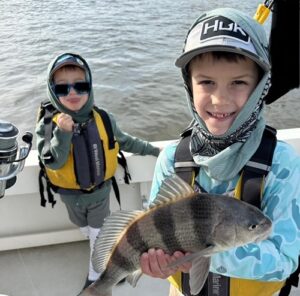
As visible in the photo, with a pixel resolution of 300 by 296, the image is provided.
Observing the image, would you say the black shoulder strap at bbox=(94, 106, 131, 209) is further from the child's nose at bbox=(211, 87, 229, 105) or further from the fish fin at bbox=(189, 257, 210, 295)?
the fish fin at bbox=(189, 257, 210, 295)

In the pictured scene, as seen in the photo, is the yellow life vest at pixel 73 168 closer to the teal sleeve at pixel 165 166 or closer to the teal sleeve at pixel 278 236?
the teal sleeve at pixel 165 166

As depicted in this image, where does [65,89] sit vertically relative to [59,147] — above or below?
above

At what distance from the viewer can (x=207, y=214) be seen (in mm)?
1333

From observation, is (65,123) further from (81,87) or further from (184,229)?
(184,229)

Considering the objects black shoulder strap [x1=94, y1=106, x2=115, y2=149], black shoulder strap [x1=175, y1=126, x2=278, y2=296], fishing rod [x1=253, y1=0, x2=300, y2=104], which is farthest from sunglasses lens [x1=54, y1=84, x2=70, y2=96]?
fishing rod [x1=253, y1=0, x2=300, y2=104]

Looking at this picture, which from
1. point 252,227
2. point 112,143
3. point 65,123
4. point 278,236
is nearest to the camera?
point 252,227

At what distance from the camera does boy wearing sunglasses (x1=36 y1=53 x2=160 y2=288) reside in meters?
2.70

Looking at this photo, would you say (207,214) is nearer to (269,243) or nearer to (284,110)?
(269,243)

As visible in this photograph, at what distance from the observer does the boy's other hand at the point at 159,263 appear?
136cm

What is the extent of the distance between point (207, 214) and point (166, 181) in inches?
7.7

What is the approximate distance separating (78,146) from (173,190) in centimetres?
152

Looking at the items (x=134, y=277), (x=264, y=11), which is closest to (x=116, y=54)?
(x=264, y=11)

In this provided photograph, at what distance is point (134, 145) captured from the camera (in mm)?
3121

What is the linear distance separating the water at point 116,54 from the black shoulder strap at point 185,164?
16.1 feet
